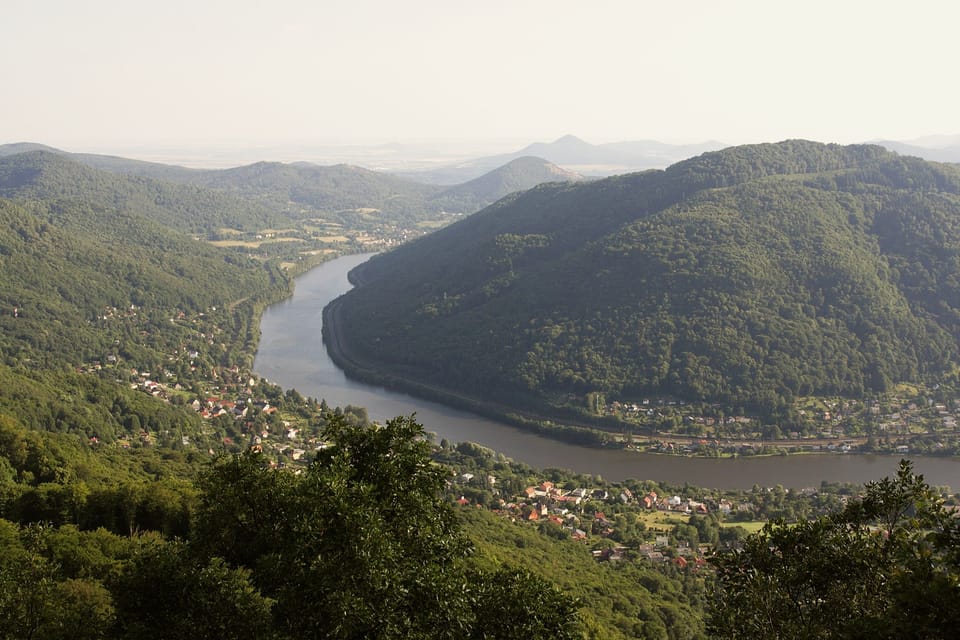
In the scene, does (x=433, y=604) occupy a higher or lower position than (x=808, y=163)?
lower

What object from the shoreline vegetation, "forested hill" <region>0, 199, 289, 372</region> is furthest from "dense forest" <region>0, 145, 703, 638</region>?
the shoreline vegetation

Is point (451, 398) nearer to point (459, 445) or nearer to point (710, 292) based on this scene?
point (459, 445)

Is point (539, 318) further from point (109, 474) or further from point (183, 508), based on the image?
point (183, 508)

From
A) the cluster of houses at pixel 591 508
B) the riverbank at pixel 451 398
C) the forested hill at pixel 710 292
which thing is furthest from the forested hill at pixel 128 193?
the cluster of houses at pixel 591 508

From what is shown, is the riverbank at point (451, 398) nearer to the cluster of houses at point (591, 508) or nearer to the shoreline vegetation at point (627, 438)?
the shoreline vegetation at point (627, 438)

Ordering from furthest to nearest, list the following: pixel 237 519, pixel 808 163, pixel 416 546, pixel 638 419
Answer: pixel 808 163 → pixel 638 419 → pixel 237 519 → pixel 416 546

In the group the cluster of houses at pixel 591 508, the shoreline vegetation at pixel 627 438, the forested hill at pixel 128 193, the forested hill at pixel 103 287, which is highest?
the forested hill at pixel 128 193

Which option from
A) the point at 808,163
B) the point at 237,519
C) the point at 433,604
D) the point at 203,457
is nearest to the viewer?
the point at 433,604

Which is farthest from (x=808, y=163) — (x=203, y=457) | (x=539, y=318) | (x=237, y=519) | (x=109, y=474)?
(x=237, y=519)
